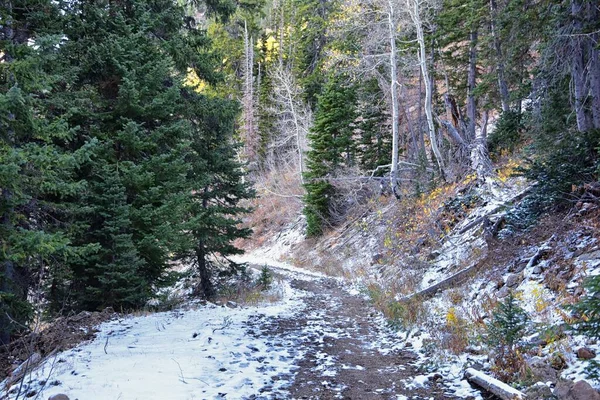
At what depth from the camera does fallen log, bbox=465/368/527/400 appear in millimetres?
4180

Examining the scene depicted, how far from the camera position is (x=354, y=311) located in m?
10.3

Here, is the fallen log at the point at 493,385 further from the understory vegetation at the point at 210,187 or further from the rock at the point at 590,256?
the rock at the point at 590,256

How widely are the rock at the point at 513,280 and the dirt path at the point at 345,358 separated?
2253mm

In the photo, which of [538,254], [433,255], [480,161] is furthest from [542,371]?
[480,161]

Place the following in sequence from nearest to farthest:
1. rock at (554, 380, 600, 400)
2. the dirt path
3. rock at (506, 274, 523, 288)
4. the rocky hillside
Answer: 1. rock at (554, 380, 600, 400)
2. the rocky hillside
3. the dirt path
4. rock at (506, 274, 523, 288)

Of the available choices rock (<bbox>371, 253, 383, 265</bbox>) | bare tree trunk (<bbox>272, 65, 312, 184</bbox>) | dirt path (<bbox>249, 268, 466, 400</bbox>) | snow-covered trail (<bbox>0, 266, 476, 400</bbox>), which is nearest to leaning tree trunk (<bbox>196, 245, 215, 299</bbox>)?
snow-covered trail (<bbox>0, 266, 476, 400</bbox>)

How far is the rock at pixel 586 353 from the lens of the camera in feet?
14.1

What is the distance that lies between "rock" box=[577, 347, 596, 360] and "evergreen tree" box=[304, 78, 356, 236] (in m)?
19.9

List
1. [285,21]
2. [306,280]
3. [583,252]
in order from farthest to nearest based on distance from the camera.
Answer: [285,21] → [306,280] → [583,252]

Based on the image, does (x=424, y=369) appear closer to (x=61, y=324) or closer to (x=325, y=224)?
(x=61, y=324)

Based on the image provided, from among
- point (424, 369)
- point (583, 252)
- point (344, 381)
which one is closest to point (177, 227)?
point (344, 381)

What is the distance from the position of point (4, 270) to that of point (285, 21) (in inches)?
1856

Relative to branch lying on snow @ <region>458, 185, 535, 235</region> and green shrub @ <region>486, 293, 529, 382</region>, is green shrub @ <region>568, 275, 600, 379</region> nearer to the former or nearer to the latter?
green shrub @ <region>486, 293, 529, 382</region>

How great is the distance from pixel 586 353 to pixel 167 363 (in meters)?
5.17
